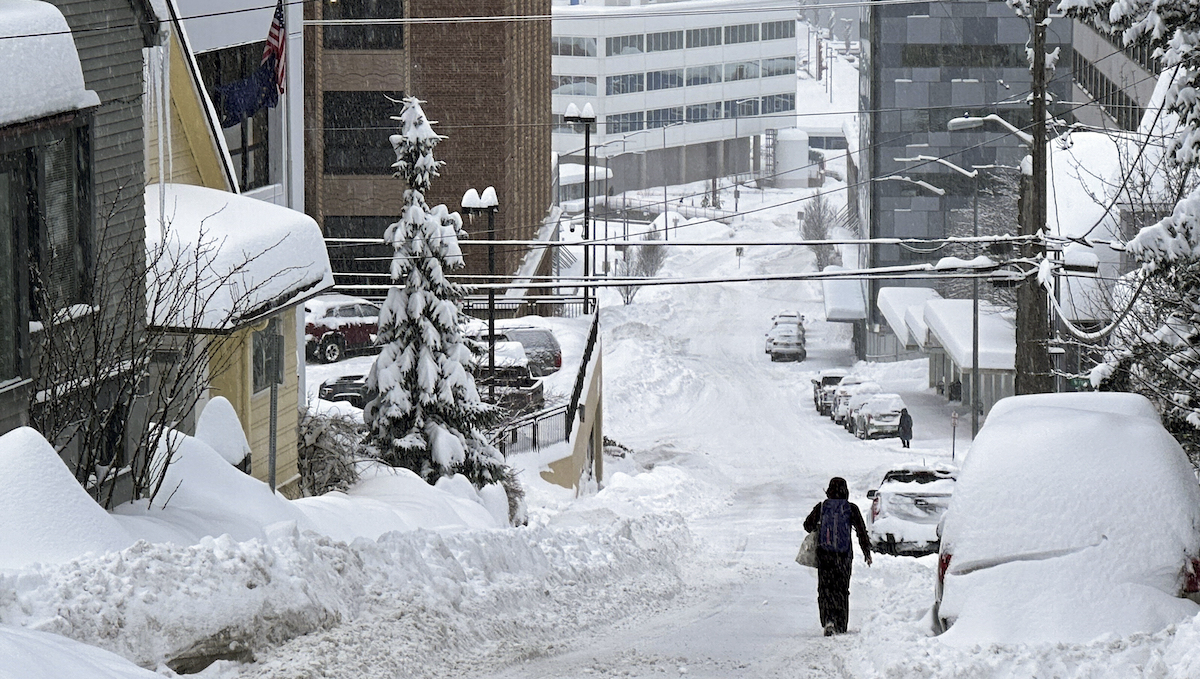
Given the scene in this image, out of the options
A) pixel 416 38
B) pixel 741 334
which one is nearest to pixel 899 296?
pixel 741 334

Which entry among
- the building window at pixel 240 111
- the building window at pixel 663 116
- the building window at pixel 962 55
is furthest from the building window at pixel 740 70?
the building window at pixel 240 111

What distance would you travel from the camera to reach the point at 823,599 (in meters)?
12.7

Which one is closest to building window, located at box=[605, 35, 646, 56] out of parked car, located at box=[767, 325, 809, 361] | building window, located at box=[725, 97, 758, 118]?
building window, located at box=[725, 97, 758, 118]

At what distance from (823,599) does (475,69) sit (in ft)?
134

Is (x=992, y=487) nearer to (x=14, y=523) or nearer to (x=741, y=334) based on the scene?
(x=14, y=523)

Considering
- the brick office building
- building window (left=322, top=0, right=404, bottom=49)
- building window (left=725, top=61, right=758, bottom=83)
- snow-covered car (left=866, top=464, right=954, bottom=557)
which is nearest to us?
snow-covered car (left=866, top=464, right=954, bottom=557)

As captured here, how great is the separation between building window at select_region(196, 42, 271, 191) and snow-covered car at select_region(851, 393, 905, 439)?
28073mm

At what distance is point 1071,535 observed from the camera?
9.21 metres

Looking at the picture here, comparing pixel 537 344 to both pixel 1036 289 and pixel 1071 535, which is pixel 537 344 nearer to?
pixel 1036 289

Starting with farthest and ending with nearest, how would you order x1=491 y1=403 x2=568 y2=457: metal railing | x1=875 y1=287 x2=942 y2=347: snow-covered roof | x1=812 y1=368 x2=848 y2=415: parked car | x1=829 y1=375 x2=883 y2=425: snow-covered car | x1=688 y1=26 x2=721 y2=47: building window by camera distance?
x1=688 y1=26 x2=721 y2=47: building window < x1=875 y1=287 x2=942 y2=347: snow-covered roof < x1=812 y1=368 x2=848 y2=415: parked car < x1=829 y1=375 x2=883 y2=425: snow-covered car < x1=491 y1=403 x2=568 y2=457: metal railing

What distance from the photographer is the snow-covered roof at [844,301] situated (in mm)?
79000

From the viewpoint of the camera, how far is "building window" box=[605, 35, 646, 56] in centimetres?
12769

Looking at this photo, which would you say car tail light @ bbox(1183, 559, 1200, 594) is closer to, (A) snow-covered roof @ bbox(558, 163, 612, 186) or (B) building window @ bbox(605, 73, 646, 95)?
(A) snow-covered roof @ bbox(558, 163, 612, 186)

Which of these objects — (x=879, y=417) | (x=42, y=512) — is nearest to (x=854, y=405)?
(x=879, y=417)
